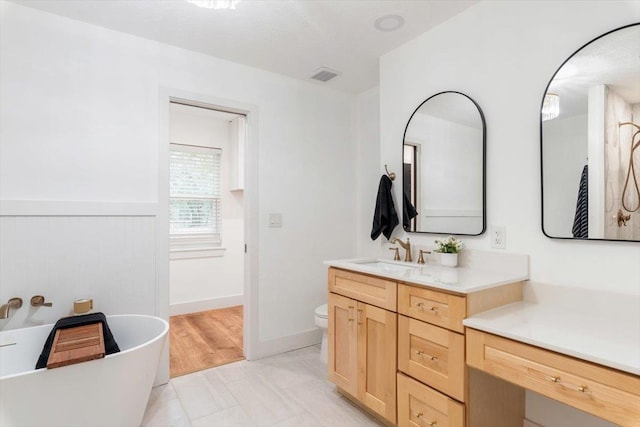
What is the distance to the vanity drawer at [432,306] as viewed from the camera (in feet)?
4.93

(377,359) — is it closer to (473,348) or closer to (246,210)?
(473,348)

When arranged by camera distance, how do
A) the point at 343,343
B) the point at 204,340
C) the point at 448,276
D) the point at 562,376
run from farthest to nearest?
the point at 204,340 → the point at 343,343 → the point at 448,276 → the point at 562,376

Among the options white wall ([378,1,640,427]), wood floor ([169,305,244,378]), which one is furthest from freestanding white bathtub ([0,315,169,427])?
white wall ([378,1,640,427])

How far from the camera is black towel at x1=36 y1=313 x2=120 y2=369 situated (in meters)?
1.72

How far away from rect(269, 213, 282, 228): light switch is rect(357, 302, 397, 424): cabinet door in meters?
1.22

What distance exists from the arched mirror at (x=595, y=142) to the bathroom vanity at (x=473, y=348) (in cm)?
34

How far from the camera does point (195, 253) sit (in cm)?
428

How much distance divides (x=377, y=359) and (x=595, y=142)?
1.53m

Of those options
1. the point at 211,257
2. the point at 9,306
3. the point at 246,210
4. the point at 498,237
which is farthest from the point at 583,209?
the point at 211,257

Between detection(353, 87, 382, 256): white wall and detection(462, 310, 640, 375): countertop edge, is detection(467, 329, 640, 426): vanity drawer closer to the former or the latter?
detection(462, 310, 640, 375): countertop edge

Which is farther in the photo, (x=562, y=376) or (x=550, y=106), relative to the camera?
(x=550, y=106)

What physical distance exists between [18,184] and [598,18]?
3213 millimetres

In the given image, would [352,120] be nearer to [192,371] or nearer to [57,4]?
[57,4]

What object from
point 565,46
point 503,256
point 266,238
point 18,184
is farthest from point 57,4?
point 503,256
